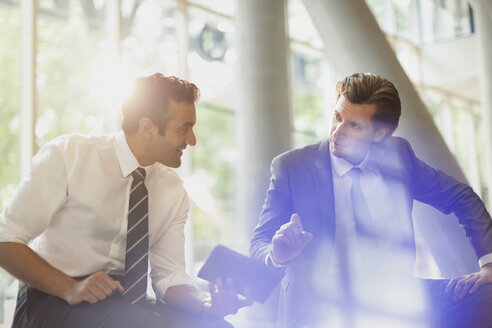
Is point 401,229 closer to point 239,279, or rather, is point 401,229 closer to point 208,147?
point 239,279

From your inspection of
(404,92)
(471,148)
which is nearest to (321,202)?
(404,92)

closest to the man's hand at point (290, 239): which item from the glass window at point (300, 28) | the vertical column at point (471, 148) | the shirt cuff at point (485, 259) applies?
the shirt cuff at point (485, 259)

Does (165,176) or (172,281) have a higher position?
(165,176)

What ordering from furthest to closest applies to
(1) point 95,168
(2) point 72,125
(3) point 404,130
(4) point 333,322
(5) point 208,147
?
(5) point 208,147 → (2) point 72,125 → (3) point 404,130 → (4) point 333,322 → (1) point 95,168

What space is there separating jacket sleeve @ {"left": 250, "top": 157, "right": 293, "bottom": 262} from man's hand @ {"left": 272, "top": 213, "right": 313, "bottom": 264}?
25 cm

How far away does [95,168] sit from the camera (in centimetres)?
225

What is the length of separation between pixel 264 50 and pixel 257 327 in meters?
2.94

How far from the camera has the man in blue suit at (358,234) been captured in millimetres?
2480

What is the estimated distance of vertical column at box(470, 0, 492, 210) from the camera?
8539 millimetres

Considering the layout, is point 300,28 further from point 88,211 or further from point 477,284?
point 88,211

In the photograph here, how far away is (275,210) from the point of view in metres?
2.51

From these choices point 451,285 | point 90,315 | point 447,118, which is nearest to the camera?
point 90,315

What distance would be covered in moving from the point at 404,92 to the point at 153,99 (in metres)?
2.36

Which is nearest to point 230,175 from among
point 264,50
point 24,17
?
point 264,50
